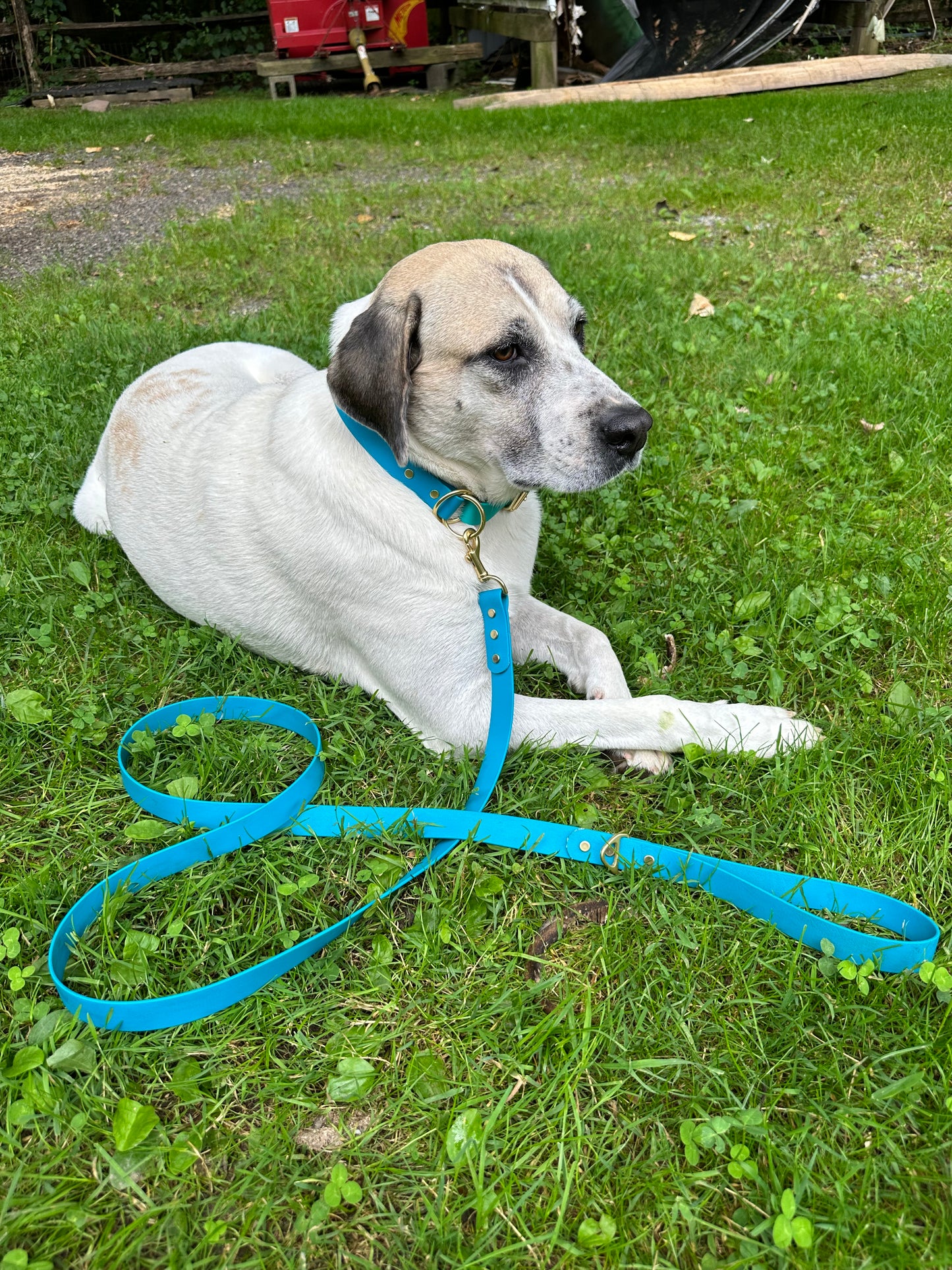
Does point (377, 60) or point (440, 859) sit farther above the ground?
point (377, 60)

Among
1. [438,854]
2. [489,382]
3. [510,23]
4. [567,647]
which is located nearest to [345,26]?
[510,23]

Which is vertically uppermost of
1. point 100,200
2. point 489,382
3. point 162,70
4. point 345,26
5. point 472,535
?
point 345,26

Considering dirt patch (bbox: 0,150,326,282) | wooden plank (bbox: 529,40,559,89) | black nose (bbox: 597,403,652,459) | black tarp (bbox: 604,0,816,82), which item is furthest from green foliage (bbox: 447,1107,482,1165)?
black tarp (bbox: 604,0,816,82)

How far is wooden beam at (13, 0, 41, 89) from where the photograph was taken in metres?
17.0

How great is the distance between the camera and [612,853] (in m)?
2.31

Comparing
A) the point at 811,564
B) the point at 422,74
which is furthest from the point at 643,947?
the point at 422,74

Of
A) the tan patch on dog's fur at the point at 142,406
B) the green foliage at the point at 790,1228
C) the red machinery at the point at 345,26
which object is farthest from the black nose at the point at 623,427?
the red machinery at the point at 345,26

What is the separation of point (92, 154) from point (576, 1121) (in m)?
12.5

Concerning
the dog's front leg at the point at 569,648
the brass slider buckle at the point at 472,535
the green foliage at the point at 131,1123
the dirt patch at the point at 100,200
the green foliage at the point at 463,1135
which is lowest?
the green foliage at the point at 463,1135

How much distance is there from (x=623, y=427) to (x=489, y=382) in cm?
43

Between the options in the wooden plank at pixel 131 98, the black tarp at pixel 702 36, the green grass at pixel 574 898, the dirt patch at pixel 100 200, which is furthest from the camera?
the wooden plank at pixel 131 98

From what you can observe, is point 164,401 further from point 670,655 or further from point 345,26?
point 345,26

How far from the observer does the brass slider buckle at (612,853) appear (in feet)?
7.57

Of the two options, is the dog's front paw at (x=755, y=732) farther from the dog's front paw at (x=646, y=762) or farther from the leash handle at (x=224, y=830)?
the leash handle at (x=224, y=830)
